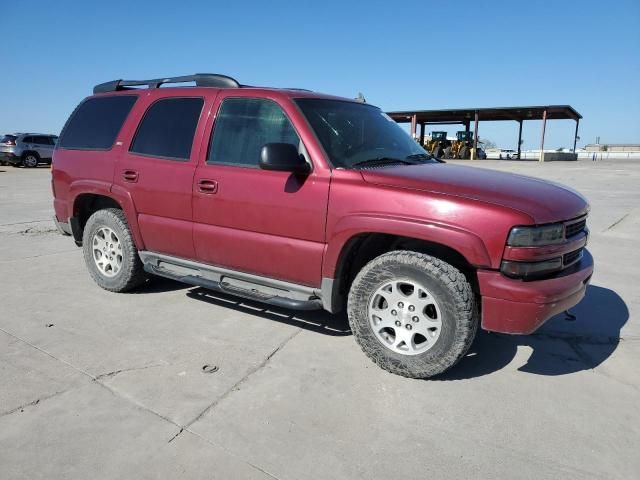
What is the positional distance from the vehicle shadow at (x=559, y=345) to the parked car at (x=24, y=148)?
27339 mm

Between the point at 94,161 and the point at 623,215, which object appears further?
the point at 623,215

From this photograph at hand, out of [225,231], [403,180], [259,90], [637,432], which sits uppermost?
[259,90]

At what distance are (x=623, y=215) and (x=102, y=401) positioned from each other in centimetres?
1004

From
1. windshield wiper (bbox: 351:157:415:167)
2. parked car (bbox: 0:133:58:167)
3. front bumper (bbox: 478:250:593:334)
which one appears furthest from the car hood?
parked car (bbox: 0:133:58:167)

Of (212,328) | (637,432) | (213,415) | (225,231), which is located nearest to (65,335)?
(212,328)

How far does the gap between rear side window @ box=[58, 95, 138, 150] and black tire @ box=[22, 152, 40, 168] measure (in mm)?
24584

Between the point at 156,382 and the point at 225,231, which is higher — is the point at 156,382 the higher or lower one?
the lower one

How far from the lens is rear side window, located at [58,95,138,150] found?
14.9ft

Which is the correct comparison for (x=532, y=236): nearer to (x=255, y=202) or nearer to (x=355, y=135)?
(x=355, y=135)

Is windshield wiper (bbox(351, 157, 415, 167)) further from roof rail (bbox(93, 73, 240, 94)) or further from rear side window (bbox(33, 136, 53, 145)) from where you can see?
rear side window (bbox(33, 136, 53, 145))

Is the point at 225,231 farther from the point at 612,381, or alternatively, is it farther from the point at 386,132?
the point at 612,381

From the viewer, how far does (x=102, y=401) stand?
8.95 feet

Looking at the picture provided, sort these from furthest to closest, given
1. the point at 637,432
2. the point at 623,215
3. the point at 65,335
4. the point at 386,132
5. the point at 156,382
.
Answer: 1. the point at 623,215
2. the point at 386,132
3. the point at 65,335
4. the point at 156,382
5. the point at 637,432

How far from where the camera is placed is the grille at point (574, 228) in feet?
9.69
